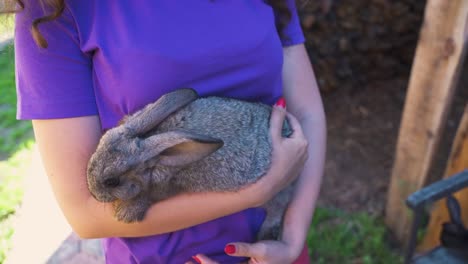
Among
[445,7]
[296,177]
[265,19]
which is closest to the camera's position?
[265,19]

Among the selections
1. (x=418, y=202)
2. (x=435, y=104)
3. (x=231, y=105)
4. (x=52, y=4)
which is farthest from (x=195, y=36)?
(x=435, y=104)

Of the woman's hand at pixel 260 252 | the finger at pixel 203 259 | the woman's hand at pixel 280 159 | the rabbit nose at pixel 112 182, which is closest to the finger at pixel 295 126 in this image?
the woman's hand at pixel 280 159

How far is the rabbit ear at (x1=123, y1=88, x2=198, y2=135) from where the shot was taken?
146cm

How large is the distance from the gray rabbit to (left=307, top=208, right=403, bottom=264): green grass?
188cm

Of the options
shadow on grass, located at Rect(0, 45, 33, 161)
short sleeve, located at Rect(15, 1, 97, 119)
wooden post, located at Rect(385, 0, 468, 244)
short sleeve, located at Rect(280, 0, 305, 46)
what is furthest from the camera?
shadow on grass, located at Rect(0, 45, 33, 161)

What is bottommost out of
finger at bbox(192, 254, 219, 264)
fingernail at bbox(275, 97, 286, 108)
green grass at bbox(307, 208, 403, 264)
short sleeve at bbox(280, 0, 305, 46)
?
green grass at bbox(307, 208, 403, 264)

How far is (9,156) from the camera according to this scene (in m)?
4.31

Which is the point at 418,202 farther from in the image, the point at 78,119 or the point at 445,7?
the point at 78,119

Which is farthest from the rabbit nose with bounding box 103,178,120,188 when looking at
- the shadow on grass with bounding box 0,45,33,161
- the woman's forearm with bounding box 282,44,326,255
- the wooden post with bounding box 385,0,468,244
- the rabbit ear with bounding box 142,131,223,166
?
the shadow on grass with bounding box 0,45,33,161

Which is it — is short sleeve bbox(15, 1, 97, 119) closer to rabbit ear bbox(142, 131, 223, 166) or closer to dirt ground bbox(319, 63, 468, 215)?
rabbit ear bbox(142, 131, 223, 166)

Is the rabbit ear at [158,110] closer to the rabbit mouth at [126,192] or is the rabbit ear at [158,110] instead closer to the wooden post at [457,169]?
the rabbit mouth at [126,192]

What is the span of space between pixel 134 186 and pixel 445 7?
1.97 meters

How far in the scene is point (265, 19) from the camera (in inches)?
63.7

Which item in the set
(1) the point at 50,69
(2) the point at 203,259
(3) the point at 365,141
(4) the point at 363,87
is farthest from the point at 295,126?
(4) the point at 363,87
